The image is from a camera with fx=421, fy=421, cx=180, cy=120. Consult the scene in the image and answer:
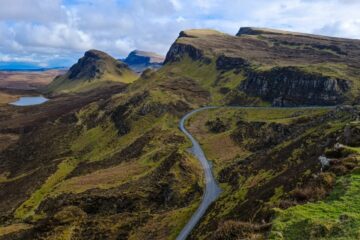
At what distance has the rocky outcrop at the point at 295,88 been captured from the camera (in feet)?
516

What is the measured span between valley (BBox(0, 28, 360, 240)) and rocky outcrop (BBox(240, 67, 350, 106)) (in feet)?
1.64

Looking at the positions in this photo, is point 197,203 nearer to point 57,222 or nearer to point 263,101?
point 57,222

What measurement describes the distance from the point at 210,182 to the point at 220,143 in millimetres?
36297

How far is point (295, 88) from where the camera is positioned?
16750cm

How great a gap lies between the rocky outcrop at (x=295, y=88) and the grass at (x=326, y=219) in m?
131

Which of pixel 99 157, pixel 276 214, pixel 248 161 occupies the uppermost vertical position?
pixel 276 214

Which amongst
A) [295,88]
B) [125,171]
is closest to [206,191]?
[125,171]

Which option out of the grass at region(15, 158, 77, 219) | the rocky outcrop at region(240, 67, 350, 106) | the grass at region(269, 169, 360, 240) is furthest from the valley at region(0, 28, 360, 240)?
the rocky outcrop at region(240, 67, 350, 106)

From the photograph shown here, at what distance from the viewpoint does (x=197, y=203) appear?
76250mm

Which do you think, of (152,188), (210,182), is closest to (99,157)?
(152,188)

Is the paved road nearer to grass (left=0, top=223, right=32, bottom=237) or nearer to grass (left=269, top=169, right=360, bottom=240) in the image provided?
grass (left=269, top=169, right=360, bottom=240)

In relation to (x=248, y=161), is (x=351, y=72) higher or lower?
higher

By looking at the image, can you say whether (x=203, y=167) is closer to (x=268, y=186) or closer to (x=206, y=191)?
(x=206, y=191)

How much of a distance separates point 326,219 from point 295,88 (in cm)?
14746
